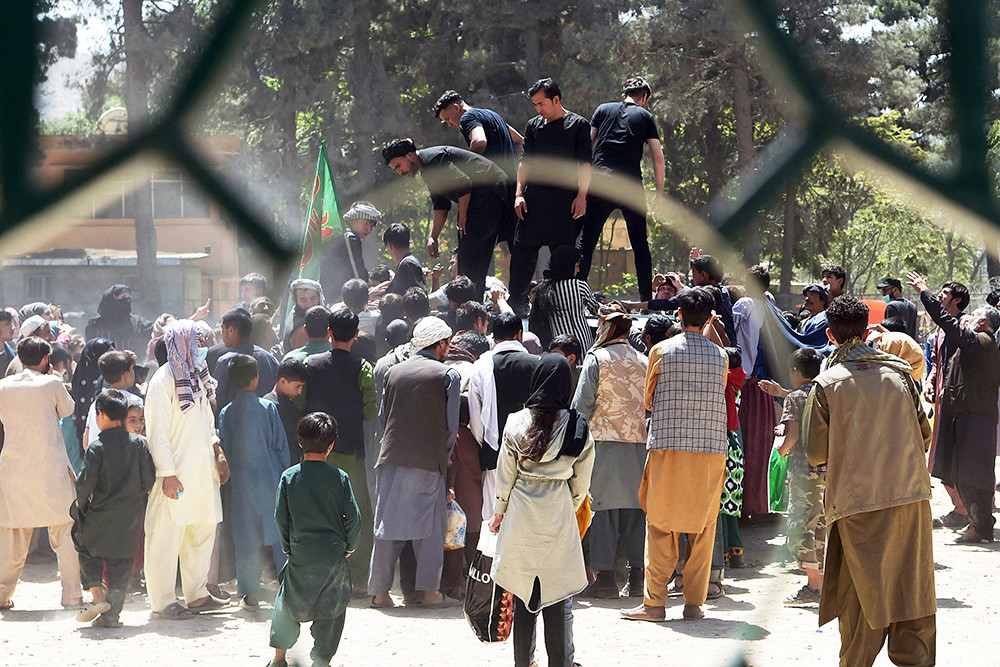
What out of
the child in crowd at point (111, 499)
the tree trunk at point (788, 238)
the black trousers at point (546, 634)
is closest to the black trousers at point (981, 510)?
the black trousers at point (546, 634)

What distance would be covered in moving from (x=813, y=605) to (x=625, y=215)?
405 centimetres

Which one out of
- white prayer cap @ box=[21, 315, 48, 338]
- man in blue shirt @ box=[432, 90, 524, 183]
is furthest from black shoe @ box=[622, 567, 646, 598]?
man in blue shirt @ box=[432, 90, 524, 183]

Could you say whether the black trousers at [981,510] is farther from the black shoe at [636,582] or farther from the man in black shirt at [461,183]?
the man in black shirt at [461,183]

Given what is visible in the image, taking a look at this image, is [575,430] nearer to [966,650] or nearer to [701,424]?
[701,424]

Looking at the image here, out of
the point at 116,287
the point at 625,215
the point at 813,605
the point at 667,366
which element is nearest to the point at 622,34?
the point at 625,215

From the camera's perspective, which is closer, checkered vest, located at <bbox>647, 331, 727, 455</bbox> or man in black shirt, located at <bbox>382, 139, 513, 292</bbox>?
man in black shirt, located at <bbox>382, 139, 513, 292</bbox>

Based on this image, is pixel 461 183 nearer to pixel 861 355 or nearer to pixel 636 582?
pixel 861 355

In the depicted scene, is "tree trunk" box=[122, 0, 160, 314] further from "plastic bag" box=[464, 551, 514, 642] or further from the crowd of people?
"plastic bag" box=[464, 551, 514, 642]

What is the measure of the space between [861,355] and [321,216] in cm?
247

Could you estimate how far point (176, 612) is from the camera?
183 inches

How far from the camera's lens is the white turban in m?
4.49

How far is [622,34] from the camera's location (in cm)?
86

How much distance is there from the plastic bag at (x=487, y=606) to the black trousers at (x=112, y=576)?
1.65 meters

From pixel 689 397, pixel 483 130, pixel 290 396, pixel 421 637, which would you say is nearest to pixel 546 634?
pixel 421 637
